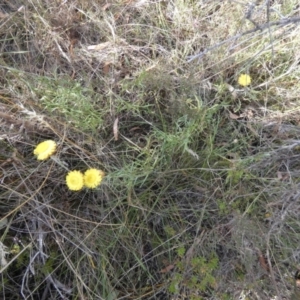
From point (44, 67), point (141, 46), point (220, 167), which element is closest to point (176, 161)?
point (220, 167)

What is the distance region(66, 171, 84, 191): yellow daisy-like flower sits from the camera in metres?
1.15

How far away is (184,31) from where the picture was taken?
1.43 m

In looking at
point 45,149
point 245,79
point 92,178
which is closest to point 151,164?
point 92,178

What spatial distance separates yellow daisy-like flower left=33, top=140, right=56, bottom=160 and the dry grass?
0.13 feet

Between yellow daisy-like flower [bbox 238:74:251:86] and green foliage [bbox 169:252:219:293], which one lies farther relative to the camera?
yellow daisy-like flower [bbox 238:74:251:86]

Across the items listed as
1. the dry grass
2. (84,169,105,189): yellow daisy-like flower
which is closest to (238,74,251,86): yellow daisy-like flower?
the dry grass

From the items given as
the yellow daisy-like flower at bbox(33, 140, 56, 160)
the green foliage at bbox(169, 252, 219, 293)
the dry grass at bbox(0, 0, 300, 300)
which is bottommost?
the green foliage at bbox(169, 252, 219, 293)

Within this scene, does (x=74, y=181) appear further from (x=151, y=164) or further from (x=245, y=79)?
(x=245, y=79)

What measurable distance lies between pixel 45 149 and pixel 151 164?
0.33 metres

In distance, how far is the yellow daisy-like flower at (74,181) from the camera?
115 cm

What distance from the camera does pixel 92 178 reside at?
3.78 ft

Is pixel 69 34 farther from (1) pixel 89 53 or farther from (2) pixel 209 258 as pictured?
(2) pixel 209 258

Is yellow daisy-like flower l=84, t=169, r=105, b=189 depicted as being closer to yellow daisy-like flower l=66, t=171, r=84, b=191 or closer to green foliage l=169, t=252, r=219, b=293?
yellow daisy-like flower l=66, t=171, r=84, b=191

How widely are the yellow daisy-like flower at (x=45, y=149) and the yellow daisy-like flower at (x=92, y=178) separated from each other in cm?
12
